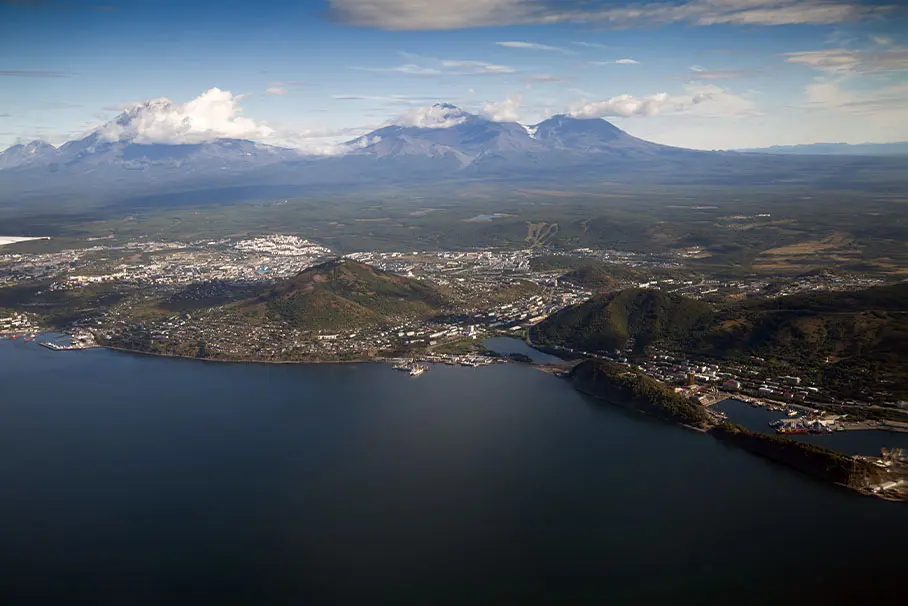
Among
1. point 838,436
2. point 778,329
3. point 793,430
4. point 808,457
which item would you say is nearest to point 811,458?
point 808,457

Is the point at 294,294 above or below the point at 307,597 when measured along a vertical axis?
above

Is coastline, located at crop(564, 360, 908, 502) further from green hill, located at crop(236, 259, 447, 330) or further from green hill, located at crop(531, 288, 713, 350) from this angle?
green hill, located at crop(236, 259, 447, 330)

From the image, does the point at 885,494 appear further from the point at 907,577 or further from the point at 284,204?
the point at 284,204

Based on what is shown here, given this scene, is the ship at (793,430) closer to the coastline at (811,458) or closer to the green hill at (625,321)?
the coastline at (811,458)

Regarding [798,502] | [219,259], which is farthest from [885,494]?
[219,259]

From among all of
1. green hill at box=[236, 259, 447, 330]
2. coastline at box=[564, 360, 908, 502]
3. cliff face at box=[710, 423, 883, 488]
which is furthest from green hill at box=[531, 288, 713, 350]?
cliff face at box=[710, 423, 883, 488]

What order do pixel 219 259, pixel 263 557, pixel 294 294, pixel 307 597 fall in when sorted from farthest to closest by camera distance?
pixel 219 259 < pixel 294 294 < pixel 263 557 < pixel 307 597

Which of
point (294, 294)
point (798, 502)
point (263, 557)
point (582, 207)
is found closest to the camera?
point (263, 557)
